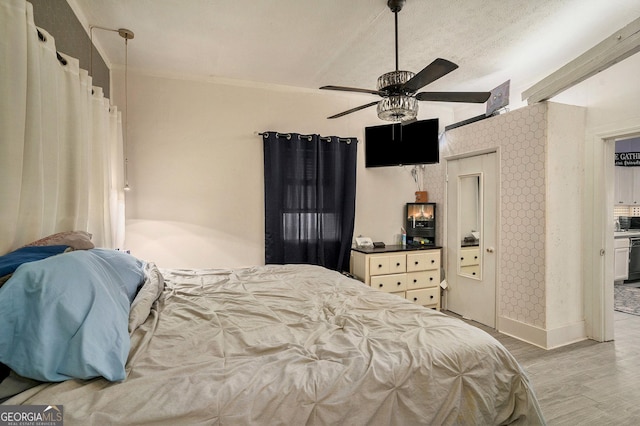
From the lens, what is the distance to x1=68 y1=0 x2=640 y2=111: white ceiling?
85.7 inches

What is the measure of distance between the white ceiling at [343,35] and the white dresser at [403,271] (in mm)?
2073

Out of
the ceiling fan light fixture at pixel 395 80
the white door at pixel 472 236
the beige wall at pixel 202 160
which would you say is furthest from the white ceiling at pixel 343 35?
the white door at pixel 472 236

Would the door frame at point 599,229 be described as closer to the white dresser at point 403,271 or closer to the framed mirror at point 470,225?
the framed mirror at point 470,225

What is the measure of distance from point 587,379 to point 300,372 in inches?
101

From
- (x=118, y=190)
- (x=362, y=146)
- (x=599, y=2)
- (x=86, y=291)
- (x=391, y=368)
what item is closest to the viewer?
(x=86, y=291)

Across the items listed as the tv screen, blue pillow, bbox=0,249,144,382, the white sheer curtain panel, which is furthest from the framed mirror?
the white sheer curtain panel

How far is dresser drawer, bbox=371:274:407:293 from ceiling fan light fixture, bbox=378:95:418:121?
204 centimetres

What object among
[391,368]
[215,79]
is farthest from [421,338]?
[215,79]

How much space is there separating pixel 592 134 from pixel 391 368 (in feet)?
11.0

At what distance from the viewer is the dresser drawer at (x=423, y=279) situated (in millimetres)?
3688

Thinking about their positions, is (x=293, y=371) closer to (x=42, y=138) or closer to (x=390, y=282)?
(x=42, y=138)

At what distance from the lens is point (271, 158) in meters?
3.46

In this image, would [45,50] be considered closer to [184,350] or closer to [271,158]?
[184,350]

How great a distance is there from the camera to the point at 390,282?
3.56 meters
